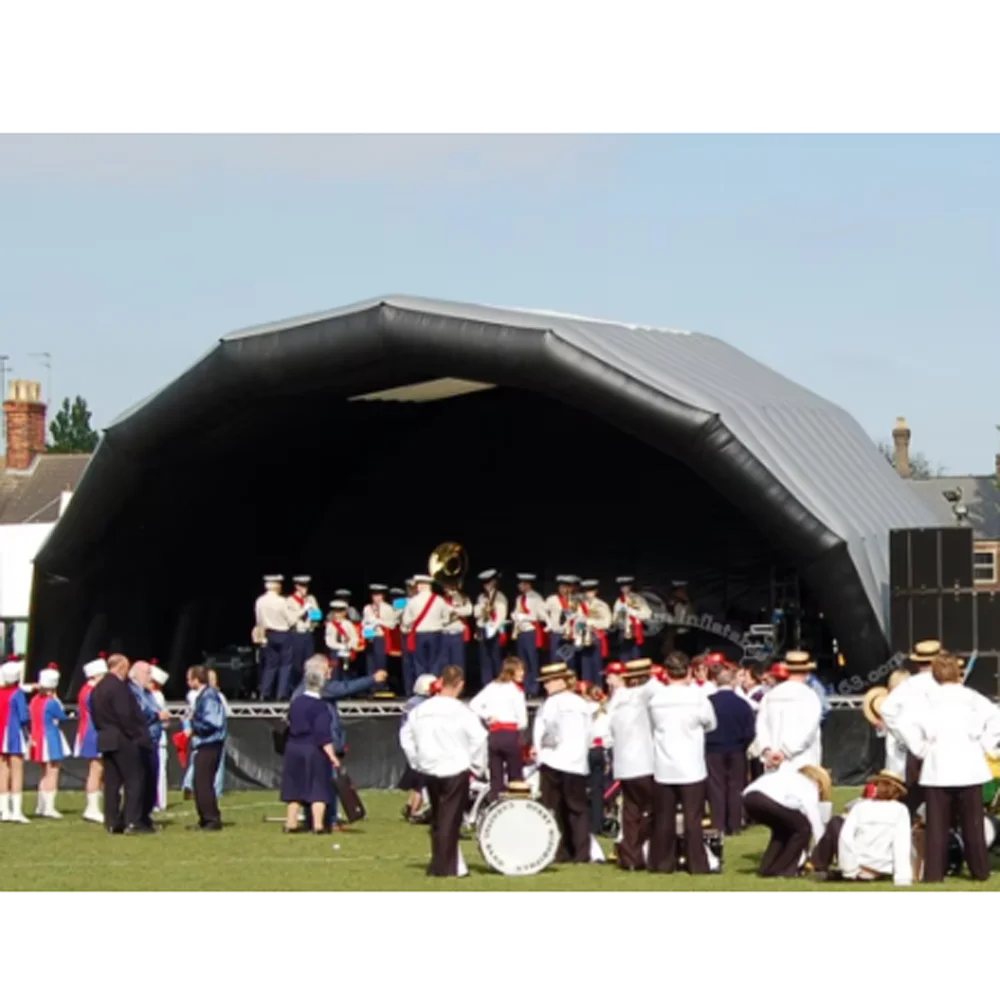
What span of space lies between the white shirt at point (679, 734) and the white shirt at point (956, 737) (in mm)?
1497

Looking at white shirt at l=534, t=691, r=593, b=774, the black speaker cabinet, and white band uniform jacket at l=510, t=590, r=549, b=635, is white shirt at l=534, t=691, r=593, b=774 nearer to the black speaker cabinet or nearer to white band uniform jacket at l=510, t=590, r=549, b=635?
the black speaker cabinet

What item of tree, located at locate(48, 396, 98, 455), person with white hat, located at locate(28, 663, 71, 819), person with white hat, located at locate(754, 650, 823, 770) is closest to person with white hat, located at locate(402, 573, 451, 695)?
person with white hat, located at locate(28, 663, 71, 819)

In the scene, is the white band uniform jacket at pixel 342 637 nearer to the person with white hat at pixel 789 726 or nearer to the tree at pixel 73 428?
the person with white hat at pixel 789 726

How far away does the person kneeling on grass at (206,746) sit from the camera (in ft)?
62.6

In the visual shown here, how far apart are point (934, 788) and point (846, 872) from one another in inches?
29.3

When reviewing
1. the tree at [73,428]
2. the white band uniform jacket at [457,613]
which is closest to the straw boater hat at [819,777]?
the white band uniform jacket at [457,613]

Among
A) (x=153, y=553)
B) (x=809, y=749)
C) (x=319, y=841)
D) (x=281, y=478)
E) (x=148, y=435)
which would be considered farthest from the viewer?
(x=281, y=478)

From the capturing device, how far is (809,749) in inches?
603

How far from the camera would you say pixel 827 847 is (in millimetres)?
14164

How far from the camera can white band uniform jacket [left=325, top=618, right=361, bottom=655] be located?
89.8 feet

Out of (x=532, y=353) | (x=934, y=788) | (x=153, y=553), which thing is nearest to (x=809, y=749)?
(x=934, y=788)

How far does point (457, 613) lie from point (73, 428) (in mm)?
63141

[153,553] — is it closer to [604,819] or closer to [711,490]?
[711,490]

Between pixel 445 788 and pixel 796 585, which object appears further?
pixel 796 585
